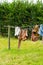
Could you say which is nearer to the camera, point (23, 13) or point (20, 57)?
point (20, 57)

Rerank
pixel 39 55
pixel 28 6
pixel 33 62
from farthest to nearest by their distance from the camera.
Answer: pixel 28 6
pixel 39 55
pixel 33 62

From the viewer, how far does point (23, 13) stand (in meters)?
16.3

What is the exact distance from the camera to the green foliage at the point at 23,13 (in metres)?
16.1

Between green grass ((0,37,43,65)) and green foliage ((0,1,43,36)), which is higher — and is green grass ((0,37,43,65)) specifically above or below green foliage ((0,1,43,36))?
below

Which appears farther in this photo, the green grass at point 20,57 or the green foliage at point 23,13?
the green foliage at point 23,13

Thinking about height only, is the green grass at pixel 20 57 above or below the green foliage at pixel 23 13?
below

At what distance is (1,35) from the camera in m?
16.5

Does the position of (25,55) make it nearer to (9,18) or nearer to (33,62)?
(33,62)

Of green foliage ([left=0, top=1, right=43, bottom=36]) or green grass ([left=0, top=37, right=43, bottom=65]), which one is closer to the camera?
green grass ([left=0, top=37, right=43, bottom=65])

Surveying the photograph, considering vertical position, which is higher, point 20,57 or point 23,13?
point 23,13

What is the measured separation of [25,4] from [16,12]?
71 centimetres

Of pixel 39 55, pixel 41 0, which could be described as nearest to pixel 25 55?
pixel 39 55

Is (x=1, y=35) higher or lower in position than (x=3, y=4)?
lower

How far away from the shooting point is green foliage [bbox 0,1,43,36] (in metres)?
16.1
